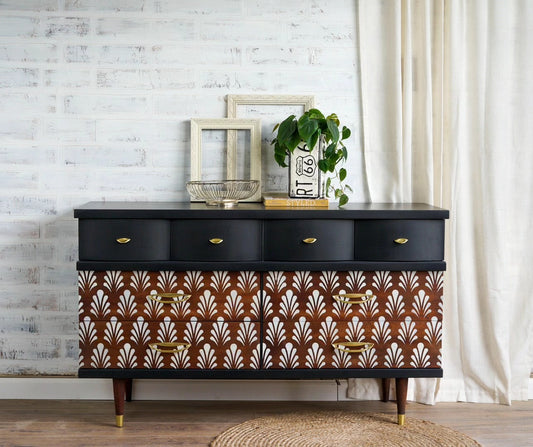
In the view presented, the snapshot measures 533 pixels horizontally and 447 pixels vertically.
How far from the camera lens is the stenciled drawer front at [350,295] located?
8.37 feet

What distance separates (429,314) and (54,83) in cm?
182

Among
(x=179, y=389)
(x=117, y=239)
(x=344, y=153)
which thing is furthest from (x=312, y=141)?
(x=179, y=389)

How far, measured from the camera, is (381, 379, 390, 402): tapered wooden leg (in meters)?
2.97

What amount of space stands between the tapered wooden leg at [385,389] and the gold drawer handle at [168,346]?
94cm

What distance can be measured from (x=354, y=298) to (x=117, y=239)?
0.91 metres

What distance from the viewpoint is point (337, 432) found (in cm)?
261

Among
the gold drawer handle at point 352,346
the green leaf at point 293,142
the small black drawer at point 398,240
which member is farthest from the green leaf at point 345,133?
the gold drawer handle at point 352,346

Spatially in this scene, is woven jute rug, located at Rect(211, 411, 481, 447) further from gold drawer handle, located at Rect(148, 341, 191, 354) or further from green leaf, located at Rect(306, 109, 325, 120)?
green leaf, located at Rect(306, 109, 325, 120)

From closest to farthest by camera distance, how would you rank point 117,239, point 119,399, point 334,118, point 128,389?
point 117,239 < point 119,399 < point 334,118 < point 128,389

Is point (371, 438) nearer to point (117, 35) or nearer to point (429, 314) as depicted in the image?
point (429, 314)

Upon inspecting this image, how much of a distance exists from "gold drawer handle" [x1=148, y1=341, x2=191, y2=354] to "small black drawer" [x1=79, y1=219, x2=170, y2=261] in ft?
1.07

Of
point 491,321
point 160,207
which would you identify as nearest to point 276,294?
point 160,207

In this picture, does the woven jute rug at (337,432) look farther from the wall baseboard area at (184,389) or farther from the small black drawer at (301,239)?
the small black drawer at (301,239)

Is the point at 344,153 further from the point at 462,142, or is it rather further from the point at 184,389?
the point at 184,389
